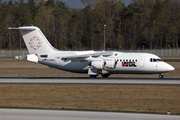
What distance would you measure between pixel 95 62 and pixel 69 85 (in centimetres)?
901

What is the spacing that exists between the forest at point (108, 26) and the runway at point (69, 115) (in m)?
89.6

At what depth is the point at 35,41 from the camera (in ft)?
162

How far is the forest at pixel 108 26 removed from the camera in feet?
372

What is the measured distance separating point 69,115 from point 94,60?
25.1 metres

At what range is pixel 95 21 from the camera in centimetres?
11612

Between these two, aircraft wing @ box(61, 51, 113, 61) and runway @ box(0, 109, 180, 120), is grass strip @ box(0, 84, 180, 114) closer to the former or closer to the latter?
runway @ box(0, 109, 180, 120)

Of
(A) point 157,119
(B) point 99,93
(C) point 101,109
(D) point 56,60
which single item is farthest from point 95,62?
(A) point 157,119

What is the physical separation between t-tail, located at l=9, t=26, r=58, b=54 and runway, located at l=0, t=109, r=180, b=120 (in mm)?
25716

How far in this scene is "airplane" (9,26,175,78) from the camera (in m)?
45.9

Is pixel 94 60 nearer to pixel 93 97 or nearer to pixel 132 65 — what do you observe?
pixel 132 65

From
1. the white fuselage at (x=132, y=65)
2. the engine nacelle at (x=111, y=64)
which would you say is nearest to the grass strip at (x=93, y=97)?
the engine nacelle at (x=111, y=64)

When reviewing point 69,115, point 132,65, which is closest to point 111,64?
point 132,65

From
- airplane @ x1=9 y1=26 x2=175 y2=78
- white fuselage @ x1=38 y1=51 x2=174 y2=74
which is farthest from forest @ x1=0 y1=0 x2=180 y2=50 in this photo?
white fuselage @ x1=38 y1=51 x2=174 y2=74

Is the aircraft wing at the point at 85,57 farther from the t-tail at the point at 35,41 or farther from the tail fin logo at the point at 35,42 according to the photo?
the tail fin logo at the point at 35,42
